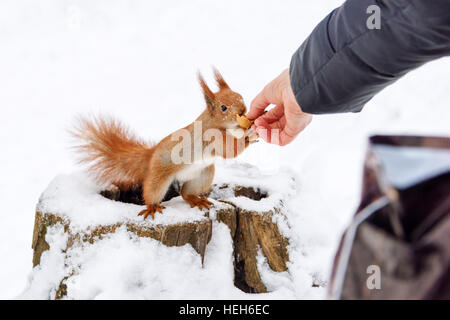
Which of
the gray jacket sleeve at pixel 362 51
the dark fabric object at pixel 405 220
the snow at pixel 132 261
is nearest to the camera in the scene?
the dark fabric object at pixel 405 220

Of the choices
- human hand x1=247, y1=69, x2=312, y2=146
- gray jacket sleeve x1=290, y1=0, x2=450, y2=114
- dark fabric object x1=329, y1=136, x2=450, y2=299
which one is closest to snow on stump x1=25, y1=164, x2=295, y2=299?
human hand x1=247, y1=69, x2=312, y2=146

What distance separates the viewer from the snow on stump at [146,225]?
0.79 meters

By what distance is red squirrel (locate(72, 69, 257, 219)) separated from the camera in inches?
34.4

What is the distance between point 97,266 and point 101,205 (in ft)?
0.52

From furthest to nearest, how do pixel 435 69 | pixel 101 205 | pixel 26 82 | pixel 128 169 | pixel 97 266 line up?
pixel 26 82 < pixel 435 69 < pixel 128 169 < pixel 101 205 < pixel 97 266

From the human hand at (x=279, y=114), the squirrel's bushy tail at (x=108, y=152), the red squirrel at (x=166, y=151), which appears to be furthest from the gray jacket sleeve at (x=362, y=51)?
the squirrel's bushy tail at (x=108, y=152)

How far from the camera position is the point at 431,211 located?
0.22 meters

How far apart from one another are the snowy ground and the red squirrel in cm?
41

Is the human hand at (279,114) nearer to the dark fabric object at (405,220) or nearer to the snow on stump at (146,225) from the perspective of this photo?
the snow on stump at (146,225)

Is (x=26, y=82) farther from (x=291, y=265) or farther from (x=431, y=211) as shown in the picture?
(x=431, y=211)

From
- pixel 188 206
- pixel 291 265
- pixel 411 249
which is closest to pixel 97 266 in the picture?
pixel 188 206

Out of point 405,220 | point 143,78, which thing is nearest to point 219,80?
point 405,220

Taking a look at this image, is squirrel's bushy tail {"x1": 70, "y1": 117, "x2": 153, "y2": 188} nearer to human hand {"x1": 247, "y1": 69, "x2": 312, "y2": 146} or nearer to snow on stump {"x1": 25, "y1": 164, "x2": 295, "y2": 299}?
snow on stump {"x1": 25, "y1": 164, "x2": 295, "y2": 299}

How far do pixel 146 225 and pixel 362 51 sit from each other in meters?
0.54
